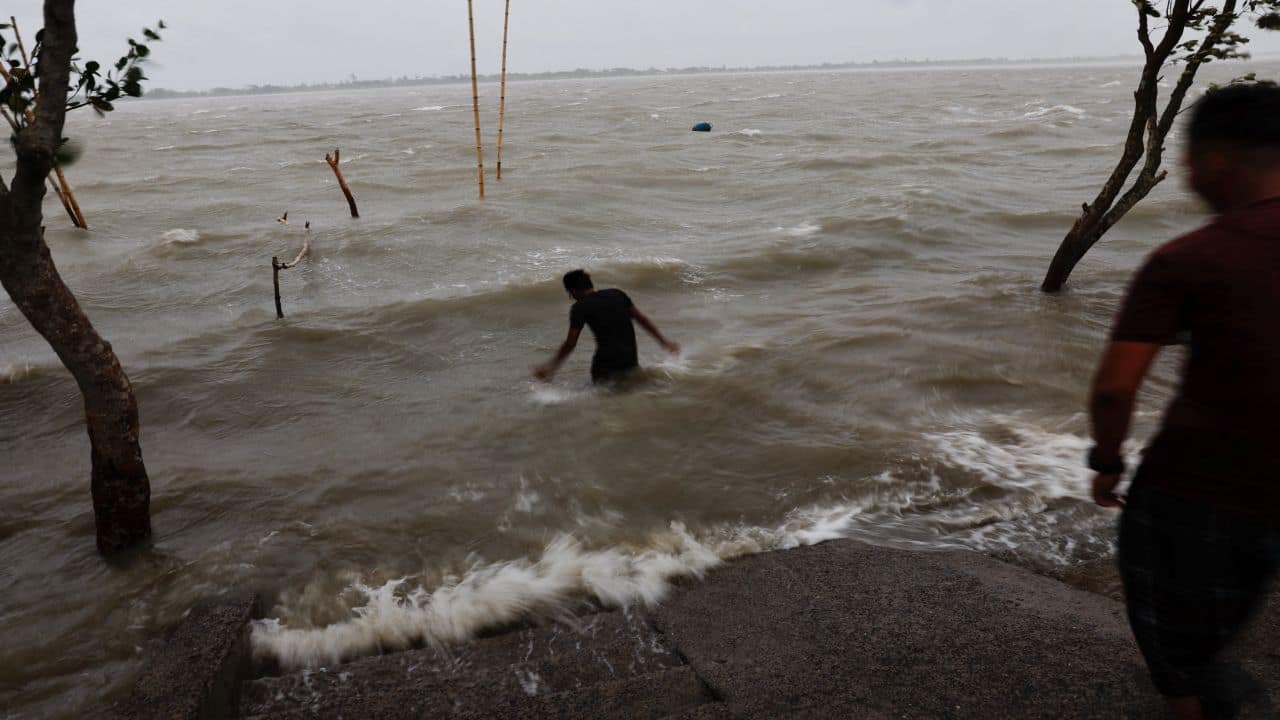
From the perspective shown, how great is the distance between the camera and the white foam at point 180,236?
14.0 metres

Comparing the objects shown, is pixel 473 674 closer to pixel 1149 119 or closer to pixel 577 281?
pixel 577 281

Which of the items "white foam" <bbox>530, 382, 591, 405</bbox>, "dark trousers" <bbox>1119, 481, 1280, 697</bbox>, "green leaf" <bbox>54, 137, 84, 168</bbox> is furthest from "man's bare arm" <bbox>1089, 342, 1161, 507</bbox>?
"white foam" <bbox>530, 382, 591, 405</bbox>

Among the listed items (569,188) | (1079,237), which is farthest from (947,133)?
(1079,237)

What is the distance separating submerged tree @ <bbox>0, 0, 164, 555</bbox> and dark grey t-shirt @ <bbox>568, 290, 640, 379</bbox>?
3.11 m

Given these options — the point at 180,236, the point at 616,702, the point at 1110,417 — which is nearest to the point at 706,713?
the point at 616,702

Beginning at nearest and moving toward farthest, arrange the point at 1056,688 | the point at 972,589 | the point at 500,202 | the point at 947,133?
the point at 1056,688 < the point at 972,589 < the point at 500,202 < the point at 947,133

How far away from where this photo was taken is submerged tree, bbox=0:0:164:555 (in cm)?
322

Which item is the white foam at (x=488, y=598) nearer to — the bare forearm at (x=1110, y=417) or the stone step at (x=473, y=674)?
the stone step at (x=473, y=674)

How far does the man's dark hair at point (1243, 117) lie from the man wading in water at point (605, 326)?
433cm

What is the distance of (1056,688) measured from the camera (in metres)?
2.92

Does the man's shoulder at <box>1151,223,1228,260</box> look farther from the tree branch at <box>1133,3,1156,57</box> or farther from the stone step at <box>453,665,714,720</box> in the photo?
the tree branch at <box>1133,3,1156,57</box>

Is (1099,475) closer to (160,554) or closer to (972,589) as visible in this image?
(972,589)

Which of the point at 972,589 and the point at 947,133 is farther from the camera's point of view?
the point at 947,133

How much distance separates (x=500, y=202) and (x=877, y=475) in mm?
13471
